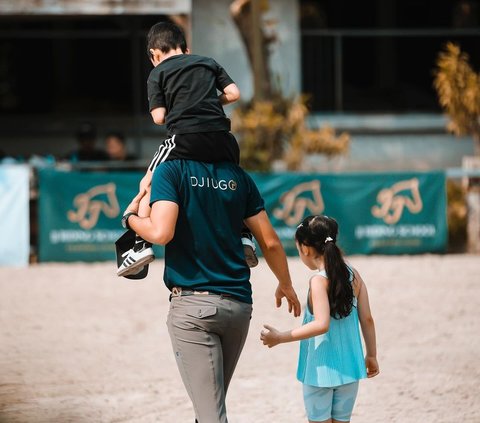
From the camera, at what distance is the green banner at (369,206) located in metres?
13.7

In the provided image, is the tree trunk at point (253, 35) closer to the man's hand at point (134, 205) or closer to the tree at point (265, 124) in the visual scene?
the tree at point (265, 124)

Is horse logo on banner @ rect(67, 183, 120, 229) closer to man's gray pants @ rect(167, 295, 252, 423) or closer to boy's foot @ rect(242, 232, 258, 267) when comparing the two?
boy's foot @ rect(242, 232, 258, 267)

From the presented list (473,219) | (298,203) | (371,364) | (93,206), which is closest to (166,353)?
(371,364)

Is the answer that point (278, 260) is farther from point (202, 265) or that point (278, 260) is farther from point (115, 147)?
point (115, 147)

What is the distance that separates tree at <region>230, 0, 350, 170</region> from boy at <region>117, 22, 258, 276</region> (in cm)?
1068

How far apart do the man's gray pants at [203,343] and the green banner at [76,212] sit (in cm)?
949

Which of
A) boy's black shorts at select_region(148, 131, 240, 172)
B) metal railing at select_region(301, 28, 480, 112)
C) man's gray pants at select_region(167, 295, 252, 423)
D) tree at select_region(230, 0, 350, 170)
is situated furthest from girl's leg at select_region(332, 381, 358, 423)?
metal railing at select_region(301, 28, 480, 112)

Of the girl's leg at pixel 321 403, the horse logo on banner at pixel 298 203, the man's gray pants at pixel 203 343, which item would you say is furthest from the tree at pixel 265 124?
the man's gray pants at pixel 203 343

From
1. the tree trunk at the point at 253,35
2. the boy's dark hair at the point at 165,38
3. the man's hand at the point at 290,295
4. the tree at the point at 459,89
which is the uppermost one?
the tree trunk at the point at 253,35

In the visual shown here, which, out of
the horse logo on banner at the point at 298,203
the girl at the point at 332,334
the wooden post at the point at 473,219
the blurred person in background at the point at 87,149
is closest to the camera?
the girl at the point at 332,334

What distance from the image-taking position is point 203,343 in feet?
12.8

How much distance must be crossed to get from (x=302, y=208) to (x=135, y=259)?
9817mm

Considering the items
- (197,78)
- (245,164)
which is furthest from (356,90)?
(197,78)

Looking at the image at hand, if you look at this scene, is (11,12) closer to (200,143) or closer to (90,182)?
(90,182)
